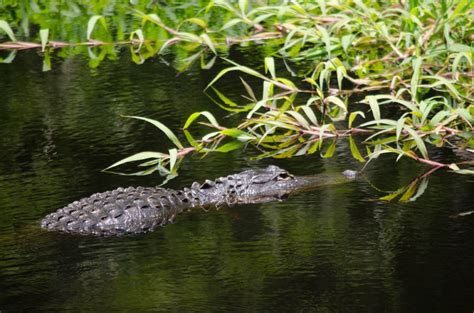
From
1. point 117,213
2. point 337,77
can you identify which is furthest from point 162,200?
point 337,77

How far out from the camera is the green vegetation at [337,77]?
17.4 ft

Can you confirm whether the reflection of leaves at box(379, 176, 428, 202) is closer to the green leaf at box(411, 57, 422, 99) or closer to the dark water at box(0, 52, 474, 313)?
the dark water at box(0, 52, 474, 313)

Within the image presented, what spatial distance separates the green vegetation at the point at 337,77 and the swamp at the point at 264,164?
20mm

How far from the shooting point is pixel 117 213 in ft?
17.1

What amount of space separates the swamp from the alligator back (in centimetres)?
8

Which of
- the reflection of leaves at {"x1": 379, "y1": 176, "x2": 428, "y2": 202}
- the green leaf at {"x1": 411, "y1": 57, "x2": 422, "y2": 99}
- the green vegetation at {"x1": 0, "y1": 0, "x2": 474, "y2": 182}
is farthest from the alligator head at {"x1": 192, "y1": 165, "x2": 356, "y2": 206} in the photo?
the green leaf at {"x1": 411, "y1": 57, "x2": 422, "y2": 99}

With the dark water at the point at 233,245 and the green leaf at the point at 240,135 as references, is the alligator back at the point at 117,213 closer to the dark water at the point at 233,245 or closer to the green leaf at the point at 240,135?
the dark water at the point at 233,245

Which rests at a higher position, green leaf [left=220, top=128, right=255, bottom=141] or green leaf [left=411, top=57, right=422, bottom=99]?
green leaf [left=411, top=57, right=422, bottom=99]

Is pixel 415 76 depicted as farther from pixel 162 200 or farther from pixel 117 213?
pixel 117 213

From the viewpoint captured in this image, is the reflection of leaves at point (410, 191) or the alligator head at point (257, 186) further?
the alligator head at point (257, 186)

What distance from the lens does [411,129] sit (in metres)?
5.11

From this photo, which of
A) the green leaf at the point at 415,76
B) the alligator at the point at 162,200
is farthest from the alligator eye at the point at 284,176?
the green leaf at the point at 415,76

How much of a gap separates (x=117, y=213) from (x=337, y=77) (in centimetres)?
211

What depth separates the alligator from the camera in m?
5.13
